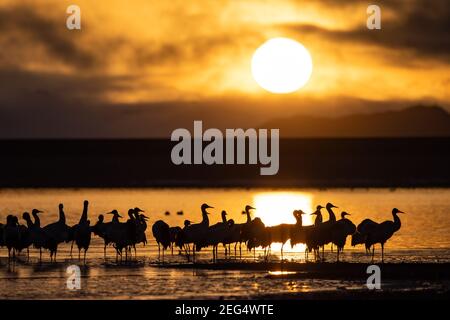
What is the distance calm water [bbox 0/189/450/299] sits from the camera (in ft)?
65.9

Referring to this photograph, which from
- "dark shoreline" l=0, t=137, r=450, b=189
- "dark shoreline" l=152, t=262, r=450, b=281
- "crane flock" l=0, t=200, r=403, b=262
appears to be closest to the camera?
"dark shoreline" l=152, t=262, r=450, b=281

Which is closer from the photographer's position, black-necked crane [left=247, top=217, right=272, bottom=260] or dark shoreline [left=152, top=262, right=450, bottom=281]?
dark shoreline [left=152, top=262, right=450, bottom=281]

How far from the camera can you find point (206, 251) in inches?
1139

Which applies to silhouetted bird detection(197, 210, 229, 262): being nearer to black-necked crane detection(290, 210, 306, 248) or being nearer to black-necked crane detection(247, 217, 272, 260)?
black-necked crane detection(247, 217, 272, 260)

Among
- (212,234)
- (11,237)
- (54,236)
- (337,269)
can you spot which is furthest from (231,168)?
(337,269)

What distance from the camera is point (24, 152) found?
4646 inches

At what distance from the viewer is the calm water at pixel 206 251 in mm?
20078

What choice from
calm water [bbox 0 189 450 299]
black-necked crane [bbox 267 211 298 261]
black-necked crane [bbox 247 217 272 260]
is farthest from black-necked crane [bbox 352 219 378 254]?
black-necked crane [bbox 247 217 272 260]

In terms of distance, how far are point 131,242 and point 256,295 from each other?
736 cm

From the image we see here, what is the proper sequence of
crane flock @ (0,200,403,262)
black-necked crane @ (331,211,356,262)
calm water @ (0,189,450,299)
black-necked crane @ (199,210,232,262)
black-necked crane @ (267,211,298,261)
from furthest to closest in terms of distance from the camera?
black-necked crane @ (267,211,298,261)
black-necked crane @ (199,210,232,262)
black-necked crane @ (331,211,356,262)
crane flock @ (0,200,403,262)
calm water @ (0,189,450,299)

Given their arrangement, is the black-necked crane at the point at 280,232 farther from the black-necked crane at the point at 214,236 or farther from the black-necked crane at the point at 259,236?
the black-necked crane at the point at 214,236

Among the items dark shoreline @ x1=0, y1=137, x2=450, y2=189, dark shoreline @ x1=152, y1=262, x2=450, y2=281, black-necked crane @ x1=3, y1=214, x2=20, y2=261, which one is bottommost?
dark shoreline @ x1=152, y1=262, x2=450, y2=281

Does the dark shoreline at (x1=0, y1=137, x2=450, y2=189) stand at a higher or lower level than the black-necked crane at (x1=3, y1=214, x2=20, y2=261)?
higher
